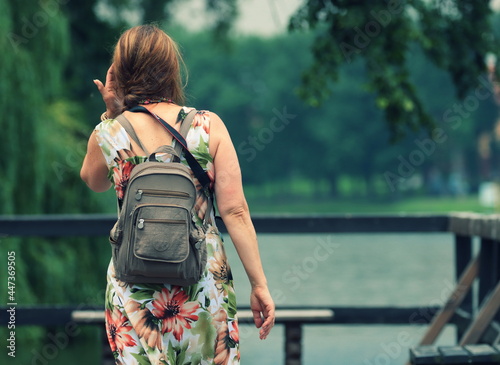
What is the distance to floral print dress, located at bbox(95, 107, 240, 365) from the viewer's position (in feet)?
7.82

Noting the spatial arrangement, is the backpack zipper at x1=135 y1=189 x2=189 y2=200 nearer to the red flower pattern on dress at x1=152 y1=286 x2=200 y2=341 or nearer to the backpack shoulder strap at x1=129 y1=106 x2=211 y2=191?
the backpack shoulder strap at x1=129 y1=106 x2=211 y2=191

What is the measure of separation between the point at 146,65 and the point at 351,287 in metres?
15.6

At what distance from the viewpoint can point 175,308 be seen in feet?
7.84

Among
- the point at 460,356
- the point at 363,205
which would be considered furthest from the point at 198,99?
the point at 363,205

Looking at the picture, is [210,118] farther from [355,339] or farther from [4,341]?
[355,339]

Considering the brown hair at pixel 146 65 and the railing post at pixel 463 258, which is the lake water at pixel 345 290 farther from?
the brown hair at pixel 146 65

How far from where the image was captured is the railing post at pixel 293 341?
4.47 m

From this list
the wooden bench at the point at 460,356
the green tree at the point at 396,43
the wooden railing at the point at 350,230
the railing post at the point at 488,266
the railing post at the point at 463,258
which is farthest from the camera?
the green tree at the point at 396,43

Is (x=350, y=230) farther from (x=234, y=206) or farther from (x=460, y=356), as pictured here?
(x=234, y=206)

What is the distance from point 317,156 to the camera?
251 feet

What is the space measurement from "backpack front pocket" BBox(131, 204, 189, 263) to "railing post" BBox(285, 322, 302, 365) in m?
2.24

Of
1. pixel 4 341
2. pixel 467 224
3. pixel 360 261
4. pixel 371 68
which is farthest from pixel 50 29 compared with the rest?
pixel 360 261

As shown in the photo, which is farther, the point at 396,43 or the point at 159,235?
the point at 396,43

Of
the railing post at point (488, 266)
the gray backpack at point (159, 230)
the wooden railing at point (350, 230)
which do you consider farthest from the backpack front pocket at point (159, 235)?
the railing post at point (488, 266)
